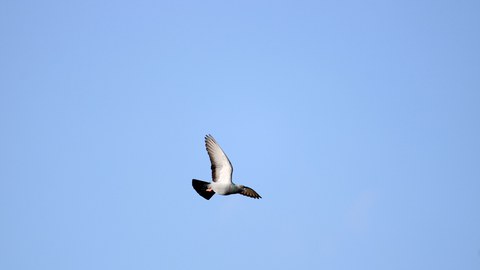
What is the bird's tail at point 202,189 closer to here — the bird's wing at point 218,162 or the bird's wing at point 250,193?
the bird's wing at point 218,162

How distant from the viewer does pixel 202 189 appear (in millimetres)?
67250

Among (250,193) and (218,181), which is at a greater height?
(218,181)

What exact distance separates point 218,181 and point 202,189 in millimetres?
907

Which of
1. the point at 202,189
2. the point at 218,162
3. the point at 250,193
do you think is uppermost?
the point at 218,162

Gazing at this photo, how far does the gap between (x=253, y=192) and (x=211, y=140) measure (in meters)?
3.50

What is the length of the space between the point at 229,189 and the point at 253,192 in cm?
127

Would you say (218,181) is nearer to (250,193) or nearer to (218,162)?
(218,162)

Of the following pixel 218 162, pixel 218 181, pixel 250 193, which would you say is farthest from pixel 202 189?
pixel 250 193

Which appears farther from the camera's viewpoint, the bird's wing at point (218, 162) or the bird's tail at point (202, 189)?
the bird's tail at point (202, 189)

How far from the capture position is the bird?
66.6 meters

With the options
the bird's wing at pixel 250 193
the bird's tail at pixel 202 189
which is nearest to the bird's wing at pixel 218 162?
the bird's tail at pixel 202 189

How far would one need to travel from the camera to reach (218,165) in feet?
220

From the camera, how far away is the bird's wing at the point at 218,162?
66.4 metres

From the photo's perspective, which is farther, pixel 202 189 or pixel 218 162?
pixel 202 189
